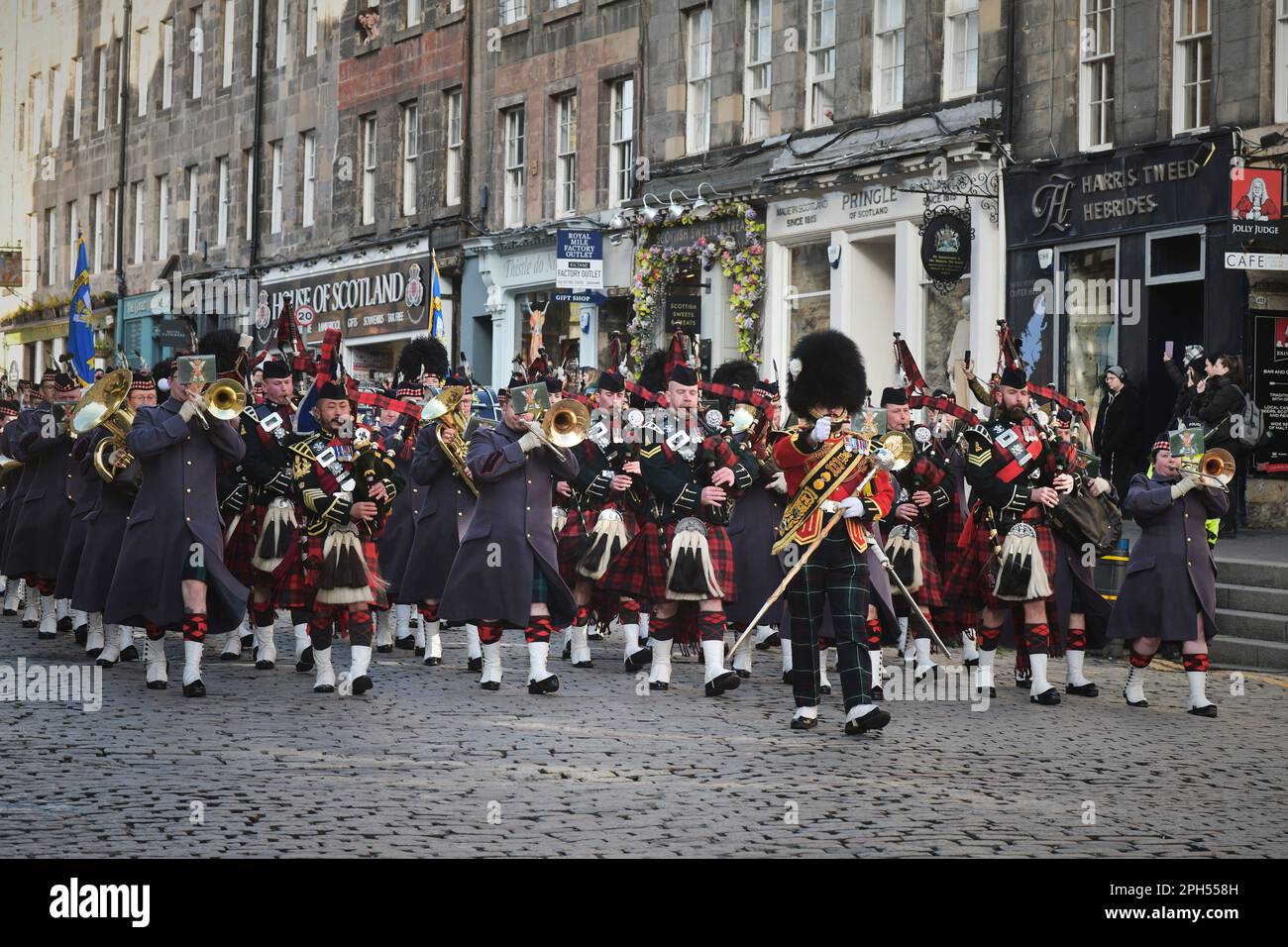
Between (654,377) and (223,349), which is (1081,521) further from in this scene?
(223,349)

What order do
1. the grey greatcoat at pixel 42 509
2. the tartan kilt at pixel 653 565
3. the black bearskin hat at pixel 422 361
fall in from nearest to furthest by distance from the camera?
1. the tartan kilt at pixel 653 565
2. the black bearskin hat at pixel 422 361
3. the grey greatcoat at pixel 42 509

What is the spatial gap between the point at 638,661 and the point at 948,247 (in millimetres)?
10831

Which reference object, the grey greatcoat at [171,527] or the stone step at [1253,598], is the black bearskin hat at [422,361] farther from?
the stone step at [1253,598]

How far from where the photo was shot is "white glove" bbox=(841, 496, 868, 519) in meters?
10.3

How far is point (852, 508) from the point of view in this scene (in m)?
10.3

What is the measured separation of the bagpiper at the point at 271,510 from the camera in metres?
12.7

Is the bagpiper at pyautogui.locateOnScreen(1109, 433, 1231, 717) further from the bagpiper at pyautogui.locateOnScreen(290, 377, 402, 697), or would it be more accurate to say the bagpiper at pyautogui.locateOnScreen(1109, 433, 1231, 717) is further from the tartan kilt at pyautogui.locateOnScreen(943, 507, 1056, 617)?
the bagpiper at pyautogui.locateOnScreen(290, 377, 402, 697)

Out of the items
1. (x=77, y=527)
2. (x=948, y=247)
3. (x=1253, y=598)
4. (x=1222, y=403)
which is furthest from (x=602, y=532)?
(x=948, y=247)

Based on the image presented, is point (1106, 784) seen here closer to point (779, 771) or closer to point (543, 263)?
point (779, 771)

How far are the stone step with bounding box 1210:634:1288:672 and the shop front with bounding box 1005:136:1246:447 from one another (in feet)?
18.6

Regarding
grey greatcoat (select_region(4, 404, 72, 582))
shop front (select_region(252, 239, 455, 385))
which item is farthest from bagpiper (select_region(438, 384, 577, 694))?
shop front (select_region(252, 239, 455, 385))

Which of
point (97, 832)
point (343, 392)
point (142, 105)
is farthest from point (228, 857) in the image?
point (142, 105)

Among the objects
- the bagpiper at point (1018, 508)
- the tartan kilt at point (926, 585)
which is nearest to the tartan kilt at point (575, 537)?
the tartan kilt at point (926, 585)

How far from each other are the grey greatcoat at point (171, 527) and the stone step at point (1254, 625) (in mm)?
7228
